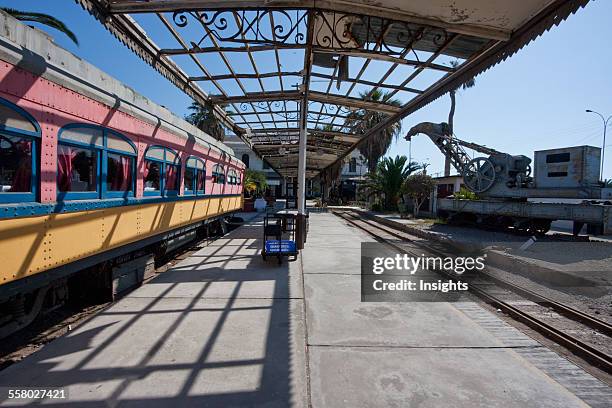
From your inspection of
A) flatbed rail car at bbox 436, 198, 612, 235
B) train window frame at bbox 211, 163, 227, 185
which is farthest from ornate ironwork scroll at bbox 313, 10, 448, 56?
flatbed rail car at bbox 436, 198, 612, 235

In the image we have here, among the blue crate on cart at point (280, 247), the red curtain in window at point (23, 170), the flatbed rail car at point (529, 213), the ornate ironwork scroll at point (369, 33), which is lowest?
the blue crate on cart at point (280, 247)

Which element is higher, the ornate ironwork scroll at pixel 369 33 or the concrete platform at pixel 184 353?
the ornate ironwork scroll at pixel 369 33

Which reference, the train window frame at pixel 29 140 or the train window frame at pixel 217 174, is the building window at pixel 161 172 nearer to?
the train window frame at pixel 29 140

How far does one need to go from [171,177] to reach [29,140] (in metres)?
3.40

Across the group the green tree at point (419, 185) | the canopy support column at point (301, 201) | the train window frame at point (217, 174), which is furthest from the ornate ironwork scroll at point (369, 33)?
the green tree at point (419, 185)

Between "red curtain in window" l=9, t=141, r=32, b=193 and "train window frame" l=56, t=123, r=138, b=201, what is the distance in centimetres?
35

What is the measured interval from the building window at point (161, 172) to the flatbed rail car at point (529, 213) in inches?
491

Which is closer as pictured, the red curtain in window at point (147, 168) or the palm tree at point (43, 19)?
the red curtain in window at point (147, 168)

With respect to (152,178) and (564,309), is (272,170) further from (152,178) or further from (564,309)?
(564,309)

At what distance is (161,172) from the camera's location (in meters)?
A: 6.15

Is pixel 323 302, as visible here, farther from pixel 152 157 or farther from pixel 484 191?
pixel 484 191

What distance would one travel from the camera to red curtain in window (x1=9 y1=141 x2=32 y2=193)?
3.09 meters

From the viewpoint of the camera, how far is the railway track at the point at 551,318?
3.83m

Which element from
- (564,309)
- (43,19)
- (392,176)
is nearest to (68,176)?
(564,309)
